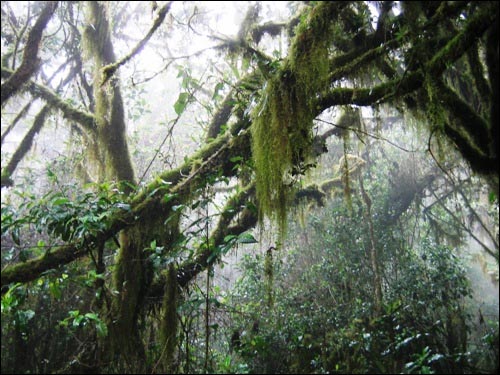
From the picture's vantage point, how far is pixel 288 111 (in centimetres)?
276

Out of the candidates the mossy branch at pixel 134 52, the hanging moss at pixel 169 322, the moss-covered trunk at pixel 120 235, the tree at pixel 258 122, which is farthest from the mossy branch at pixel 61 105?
the hanging moss at pixel 169 322

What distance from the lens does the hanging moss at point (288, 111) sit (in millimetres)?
2641

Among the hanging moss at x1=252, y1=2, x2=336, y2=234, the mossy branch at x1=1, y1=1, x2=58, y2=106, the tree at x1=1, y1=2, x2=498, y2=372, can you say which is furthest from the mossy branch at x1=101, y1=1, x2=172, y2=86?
the hanging moss at x1=252, y1=2, x2=336, y2=234

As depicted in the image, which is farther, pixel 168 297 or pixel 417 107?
pixel 168 297

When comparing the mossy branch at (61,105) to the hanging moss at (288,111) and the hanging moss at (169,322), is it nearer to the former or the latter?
the hanging moss at (169,322)

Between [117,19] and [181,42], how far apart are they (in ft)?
4.97

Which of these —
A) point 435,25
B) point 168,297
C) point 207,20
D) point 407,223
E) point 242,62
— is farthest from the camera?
point 407,223

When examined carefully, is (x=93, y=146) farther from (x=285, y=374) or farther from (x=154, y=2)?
(x=285, y=374)

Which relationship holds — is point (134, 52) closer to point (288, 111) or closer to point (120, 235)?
point (120, 235)

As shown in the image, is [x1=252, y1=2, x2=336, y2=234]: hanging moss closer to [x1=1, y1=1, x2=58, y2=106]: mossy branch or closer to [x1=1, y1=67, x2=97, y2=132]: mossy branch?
[x1=1, y1=67, x2=97, y2=132]: mossy branch

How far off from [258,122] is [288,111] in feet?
0.90

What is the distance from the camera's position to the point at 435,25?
2.72 m

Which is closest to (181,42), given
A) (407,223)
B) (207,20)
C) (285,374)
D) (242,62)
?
(207,20)

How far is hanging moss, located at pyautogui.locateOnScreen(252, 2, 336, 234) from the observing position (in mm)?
2641
